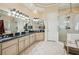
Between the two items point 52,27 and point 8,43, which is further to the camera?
point 52,27

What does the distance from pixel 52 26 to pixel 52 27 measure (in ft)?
0.11

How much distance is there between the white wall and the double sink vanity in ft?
0.96

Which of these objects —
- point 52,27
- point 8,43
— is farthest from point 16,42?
point 52,27

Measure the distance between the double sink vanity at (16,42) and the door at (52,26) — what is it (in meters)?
0.31

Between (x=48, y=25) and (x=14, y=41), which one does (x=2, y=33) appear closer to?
(x=14, y=41)

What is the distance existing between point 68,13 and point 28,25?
53.8 inches

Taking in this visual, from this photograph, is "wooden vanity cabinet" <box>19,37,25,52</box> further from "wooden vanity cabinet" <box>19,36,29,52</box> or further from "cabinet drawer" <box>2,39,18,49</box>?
"cabinet drawer" <box>2,39,18,49</box>

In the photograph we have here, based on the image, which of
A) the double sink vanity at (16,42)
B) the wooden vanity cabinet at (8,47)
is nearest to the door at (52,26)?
the double sink vanity at (16,42)

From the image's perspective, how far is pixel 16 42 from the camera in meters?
3.83

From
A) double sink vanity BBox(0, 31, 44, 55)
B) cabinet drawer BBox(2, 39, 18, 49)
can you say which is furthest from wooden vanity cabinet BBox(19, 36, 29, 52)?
cabinet drawer BBox(2, 39, 18, 49)

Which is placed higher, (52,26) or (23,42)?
(52,26)

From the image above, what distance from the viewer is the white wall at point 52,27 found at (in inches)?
153

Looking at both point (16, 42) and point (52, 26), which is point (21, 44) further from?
point (52, 26)

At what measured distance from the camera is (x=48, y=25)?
4180mm
